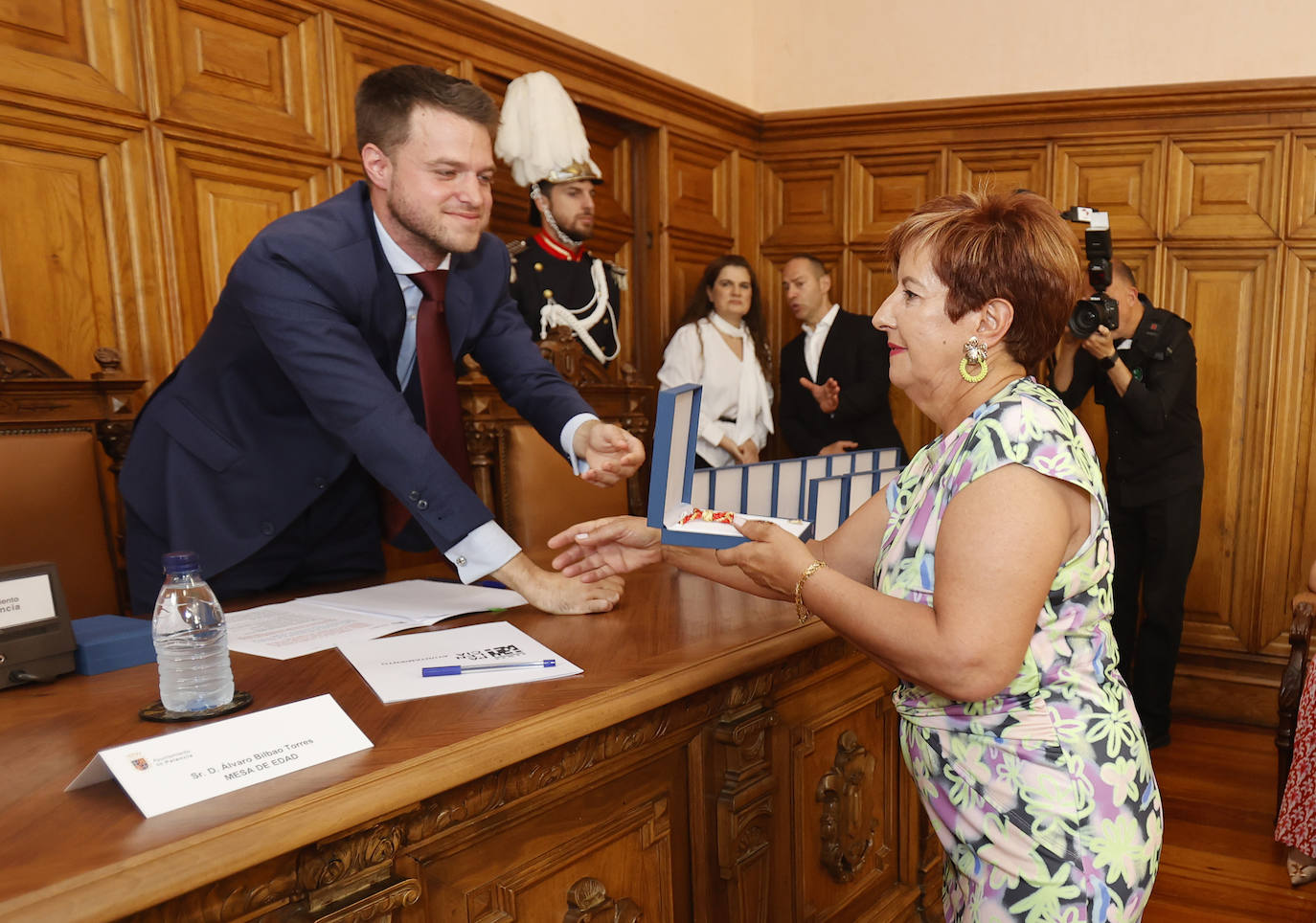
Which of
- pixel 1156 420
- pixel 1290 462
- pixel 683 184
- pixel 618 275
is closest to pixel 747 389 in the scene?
pixel 618 275

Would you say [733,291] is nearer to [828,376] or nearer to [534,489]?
[828,376]

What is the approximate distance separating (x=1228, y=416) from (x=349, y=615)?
4008 mm

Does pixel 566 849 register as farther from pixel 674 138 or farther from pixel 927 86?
pixel 927 86

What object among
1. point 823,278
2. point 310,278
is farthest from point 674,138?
point 310,278

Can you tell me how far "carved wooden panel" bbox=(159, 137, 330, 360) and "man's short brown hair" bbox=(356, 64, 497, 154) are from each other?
3.83ft

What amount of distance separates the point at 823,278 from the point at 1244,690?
252cm

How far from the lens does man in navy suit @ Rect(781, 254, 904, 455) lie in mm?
3906

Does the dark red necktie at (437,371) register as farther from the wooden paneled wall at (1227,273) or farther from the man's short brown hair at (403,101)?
the wooden paneled wall at (1227,273)

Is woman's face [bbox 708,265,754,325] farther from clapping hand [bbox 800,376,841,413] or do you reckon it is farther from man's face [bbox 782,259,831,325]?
clapping hand [bbox 800,376,841,413]

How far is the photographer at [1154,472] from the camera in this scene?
11.2 feet

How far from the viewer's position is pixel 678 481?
1423 millimetres

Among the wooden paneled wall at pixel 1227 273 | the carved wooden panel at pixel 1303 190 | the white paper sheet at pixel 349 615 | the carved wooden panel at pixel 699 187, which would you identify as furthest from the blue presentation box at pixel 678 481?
the carved wooden panel at pixel 1303 190

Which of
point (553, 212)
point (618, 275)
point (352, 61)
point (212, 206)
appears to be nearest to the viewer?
point (212, 206)

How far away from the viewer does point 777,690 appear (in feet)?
4.81
